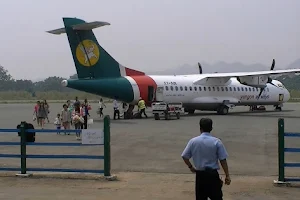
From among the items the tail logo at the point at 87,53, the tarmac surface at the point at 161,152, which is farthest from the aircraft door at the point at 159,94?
the tarmac surface at the point at 161,152

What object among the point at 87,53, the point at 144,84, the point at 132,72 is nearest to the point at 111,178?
the point at 87,53

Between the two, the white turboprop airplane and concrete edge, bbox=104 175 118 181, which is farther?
the white turboprop airplane

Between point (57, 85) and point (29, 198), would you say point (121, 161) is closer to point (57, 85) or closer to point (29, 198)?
point (29, 198)

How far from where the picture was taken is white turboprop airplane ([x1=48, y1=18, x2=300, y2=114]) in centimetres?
2869

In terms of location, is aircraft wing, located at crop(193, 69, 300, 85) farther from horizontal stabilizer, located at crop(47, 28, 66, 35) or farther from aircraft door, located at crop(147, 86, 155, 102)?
horizontal stabilizer, located at crop(47, 28, 66, 35)

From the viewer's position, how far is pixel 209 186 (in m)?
6.30

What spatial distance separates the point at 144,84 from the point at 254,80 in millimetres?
10131

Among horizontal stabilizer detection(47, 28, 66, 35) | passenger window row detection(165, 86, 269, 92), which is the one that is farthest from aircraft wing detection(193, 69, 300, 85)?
horizontal stabilizer detection(47, 28, 66, 35)

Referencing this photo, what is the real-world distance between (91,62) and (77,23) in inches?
99.6

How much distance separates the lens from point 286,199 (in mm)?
8242

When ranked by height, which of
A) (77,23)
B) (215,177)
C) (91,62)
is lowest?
(215,177)

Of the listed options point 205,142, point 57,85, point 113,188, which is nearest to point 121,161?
point 113,188

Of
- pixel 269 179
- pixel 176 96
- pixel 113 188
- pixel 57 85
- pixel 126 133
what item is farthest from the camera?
pixel 57 85

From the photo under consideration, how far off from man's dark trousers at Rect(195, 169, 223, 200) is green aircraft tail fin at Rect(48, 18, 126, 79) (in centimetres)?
2276
